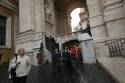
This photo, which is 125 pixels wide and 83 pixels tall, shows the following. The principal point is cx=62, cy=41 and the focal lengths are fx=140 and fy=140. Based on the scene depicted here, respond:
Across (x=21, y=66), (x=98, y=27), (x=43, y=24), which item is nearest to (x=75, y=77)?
(x=21, y=66)

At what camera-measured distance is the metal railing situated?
7879 millimetres

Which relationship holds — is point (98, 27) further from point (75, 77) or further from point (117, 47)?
point (75, 77)

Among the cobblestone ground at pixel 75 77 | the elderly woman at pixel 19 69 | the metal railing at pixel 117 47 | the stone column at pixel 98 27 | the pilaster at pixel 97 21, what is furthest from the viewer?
the pilaster at pixel 97 21

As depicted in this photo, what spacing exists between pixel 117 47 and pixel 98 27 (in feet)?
9.59

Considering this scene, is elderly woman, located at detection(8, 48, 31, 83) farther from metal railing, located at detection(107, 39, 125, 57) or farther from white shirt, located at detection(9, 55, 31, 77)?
metal railing, located at detection(107, 39, 125, 57)

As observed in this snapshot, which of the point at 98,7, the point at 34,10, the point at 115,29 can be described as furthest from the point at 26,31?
the point at 115,29

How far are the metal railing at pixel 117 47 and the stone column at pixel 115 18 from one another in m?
0.36

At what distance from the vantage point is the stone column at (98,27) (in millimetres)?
10031

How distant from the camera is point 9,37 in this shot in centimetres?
1542

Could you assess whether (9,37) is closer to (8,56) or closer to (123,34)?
(8,56)

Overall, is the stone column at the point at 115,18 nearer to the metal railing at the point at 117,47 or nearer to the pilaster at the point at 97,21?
the metal railing at the point at 117,47

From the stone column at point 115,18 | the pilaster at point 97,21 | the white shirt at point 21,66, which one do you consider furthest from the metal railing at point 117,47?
the white shirt at point 21,66

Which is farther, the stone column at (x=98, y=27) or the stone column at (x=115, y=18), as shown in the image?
the stone column at (x=98, y=27)

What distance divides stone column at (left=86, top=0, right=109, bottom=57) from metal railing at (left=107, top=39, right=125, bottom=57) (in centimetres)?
78
